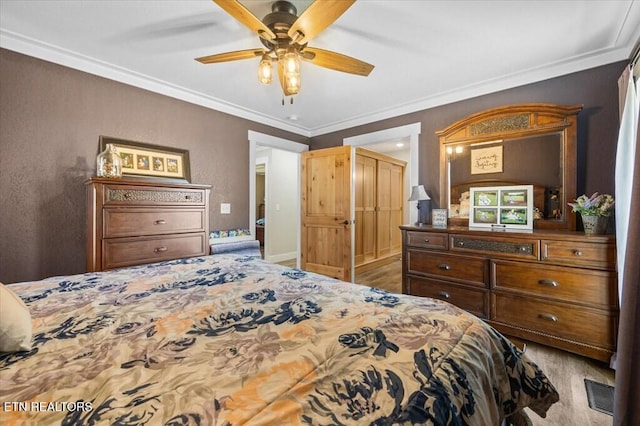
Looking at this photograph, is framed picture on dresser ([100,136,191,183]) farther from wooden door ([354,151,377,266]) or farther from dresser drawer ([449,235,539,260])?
dresser drawer ([449,235,539,260])

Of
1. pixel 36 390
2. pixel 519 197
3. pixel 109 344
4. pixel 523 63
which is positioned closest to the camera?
pixel 36 390

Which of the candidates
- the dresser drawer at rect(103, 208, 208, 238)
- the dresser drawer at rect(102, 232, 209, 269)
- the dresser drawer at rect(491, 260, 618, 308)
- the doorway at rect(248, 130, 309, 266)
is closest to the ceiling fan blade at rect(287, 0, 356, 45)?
the dresser drawer at rect(103, 208, 208, 238)

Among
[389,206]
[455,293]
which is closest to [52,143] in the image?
[455,293]

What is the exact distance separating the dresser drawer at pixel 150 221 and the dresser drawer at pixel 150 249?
6 centimetres

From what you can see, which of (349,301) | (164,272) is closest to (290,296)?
(349,301)

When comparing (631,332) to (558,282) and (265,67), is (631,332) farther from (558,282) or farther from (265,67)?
(265,67)

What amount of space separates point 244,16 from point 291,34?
0.28m

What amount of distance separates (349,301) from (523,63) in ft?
9.06

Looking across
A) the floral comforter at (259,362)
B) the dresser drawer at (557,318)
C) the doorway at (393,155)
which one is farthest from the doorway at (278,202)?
the floral comforter at (259,362)

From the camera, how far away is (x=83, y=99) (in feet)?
A: 8.06

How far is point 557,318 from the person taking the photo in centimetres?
209

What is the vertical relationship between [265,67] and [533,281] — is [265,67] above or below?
above

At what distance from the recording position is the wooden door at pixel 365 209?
188 inches

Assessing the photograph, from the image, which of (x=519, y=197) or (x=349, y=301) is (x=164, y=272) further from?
(x=519, y=197)
